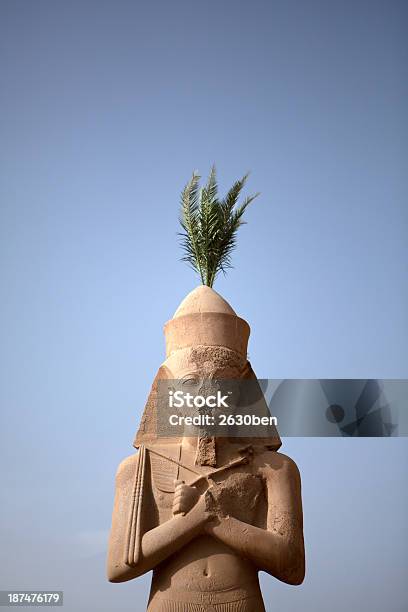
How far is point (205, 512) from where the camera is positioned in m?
5.79

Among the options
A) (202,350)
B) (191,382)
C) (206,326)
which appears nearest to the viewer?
(191,382)

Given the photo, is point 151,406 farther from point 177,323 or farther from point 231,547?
point 231,547

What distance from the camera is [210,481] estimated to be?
238 inches

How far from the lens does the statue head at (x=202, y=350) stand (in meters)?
6.57

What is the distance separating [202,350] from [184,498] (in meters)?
1.59

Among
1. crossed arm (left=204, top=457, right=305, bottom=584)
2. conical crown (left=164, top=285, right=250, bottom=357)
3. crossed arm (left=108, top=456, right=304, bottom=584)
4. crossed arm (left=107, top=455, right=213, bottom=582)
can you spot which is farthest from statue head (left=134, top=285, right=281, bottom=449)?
crossed arm (left=107, top=455, right=213, bottom=582)

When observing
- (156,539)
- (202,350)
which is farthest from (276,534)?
(202,350)

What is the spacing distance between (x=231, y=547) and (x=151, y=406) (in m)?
1.77

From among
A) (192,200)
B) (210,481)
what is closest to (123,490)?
(210,481)

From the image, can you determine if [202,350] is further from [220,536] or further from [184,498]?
[220,536]

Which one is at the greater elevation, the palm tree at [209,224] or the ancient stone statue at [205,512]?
the palm tree at [209,224]

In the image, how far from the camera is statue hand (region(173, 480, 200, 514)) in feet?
19.1

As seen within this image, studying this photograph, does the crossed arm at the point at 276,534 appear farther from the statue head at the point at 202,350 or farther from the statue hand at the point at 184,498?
→ the statue head at the point at 202,350

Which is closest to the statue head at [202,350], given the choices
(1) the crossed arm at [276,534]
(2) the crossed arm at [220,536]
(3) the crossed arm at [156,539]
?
(1) the crossed arm at [276,534]
